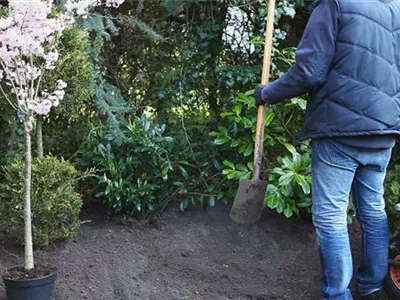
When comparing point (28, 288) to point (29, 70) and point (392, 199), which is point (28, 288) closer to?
point (29, 70)

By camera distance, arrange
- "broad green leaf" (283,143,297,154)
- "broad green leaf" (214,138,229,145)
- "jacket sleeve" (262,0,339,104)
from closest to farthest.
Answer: "jacket sleeve" (262,0,339,104)
"broad green leaf" (283,143,297,154)
"broad green leaf" (214,138,229,145)

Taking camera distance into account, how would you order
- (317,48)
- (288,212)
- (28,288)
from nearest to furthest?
1. (317,48)
2. (28,288)
3. (288,212)

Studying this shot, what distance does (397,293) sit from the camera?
3.74m

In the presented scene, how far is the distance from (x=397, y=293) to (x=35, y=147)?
2.82 m

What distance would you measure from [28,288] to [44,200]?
0.65 metres

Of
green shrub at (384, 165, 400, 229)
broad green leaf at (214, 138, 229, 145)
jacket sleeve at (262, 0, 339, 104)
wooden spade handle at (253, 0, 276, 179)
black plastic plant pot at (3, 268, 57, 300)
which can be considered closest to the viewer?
jacket sleeve at (262, 0, 339, 104)

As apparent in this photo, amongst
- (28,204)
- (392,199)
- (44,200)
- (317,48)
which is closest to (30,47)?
(28,204)

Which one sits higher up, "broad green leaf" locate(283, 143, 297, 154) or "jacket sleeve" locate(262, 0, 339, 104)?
"jacket sleeve" locate(262, 0, 339, 104)

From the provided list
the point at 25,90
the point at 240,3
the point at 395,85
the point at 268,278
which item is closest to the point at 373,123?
the point at 395,85

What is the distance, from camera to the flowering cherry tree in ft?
10.7

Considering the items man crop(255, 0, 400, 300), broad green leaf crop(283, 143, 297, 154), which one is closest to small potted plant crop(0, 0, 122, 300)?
man crop(255, 0, 400, 300)

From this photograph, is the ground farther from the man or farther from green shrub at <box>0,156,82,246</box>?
the man

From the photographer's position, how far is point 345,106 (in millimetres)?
3215

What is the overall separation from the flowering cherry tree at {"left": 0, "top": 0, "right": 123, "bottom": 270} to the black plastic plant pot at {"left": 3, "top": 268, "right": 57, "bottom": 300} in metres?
0.17
